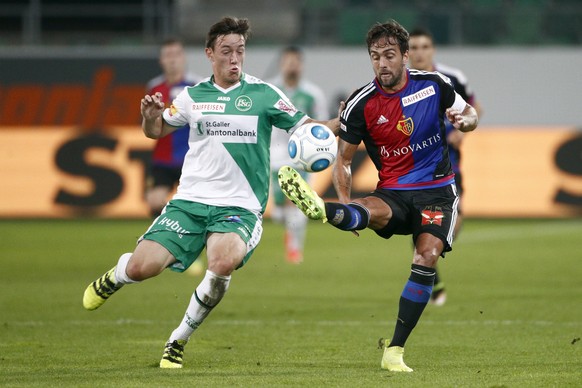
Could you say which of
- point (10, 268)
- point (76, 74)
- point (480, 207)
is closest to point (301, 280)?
point (10, 268)

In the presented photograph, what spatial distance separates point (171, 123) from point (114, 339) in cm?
193

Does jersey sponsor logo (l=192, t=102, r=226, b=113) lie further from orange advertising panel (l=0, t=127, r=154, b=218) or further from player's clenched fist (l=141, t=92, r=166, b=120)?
orange advertising panel (l=0, t=127, r=154, b=218)

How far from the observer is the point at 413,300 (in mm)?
6938

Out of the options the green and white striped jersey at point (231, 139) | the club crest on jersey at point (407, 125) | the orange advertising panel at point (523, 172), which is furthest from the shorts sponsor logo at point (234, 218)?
the orange advertising panel at point (523, 172)

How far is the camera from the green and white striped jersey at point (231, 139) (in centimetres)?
731

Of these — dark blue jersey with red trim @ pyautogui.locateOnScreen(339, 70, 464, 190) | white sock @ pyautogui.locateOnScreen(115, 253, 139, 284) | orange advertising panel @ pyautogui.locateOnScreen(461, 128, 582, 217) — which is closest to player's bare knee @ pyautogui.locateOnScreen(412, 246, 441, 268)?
dark blue jersey with red trim @ pyautogui.locateOnScreen(339, 70, 464, 190)

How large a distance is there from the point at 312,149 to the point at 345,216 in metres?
0.46

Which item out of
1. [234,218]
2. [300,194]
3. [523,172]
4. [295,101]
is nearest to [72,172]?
[295,101]

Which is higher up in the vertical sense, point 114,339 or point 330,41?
point 114,339

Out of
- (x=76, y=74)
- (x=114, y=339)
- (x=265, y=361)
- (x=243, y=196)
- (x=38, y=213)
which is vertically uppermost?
(x=243, y=196)

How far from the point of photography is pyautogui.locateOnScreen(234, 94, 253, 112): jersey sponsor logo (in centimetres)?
732

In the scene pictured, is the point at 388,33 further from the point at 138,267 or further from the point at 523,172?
the point at 523,172

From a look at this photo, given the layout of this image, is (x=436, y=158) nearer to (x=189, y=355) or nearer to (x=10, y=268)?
(x=189, y=355)

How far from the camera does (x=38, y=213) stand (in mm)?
21234
